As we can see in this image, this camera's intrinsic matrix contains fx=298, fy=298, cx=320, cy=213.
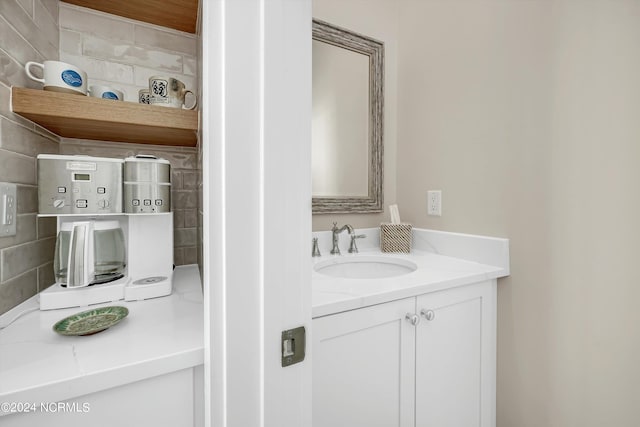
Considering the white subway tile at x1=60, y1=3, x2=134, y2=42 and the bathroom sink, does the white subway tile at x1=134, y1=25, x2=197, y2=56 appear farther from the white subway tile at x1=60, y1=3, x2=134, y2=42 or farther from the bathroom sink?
the bathroom sink

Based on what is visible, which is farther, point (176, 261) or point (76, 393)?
point (176, 261)

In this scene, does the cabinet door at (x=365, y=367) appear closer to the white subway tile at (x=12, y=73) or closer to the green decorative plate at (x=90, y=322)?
the green decorative plate at (x=90, y=322)

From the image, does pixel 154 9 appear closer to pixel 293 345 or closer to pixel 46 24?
pixel 46 24

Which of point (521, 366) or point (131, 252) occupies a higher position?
point (131, 252)

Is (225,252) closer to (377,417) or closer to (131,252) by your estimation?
(131,252)

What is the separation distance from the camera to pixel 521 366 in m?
1.10

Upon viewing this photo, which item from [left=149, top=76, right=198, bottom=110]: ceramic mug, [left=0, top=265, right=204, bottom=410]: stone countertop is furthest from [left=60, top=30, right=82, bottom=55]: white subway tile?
[left=0, top=265, right=204, bottom=410]: stone countertop

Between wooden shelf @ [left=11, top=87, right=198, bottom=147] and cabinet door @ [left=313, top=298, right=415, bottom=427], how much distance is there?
74cm

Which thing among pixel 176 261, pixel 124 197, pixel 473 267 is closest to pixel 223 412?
pixel 124 197

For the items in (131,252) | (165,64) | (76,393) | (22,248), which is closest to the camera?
(76,393)

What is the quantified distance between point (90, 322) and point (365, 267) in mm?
1024

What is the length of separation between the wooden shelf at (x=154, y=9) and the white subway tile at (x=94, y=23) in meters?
0.02

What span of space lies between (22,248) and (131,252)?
0.25 meters

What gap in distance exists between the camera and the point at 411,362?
3.07ft
